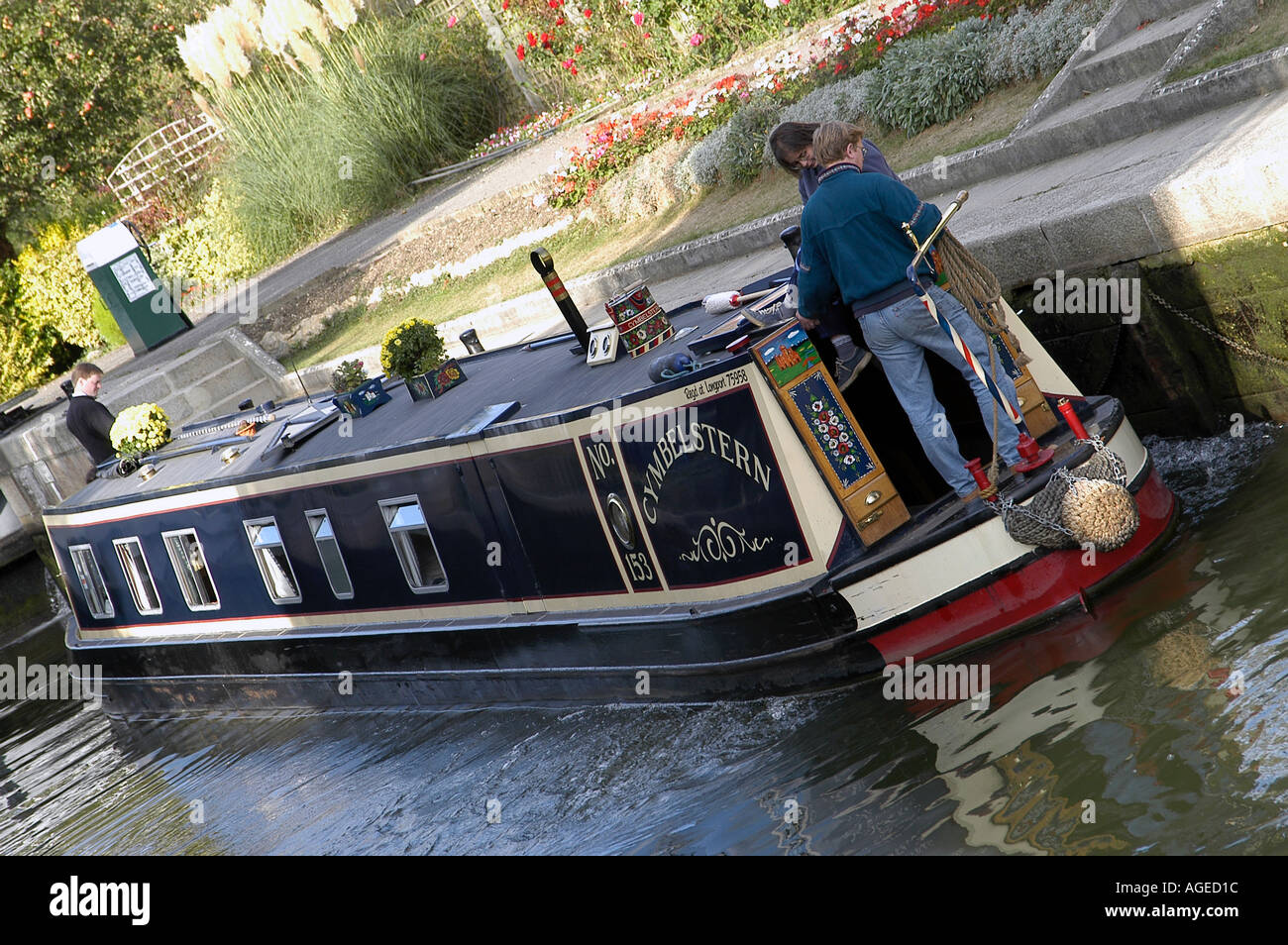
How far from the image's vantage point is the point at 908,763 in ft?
17.6

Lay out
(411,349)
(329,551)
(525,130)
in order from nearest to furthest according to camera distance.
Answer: (411,349) < (329,551) < (525,130)

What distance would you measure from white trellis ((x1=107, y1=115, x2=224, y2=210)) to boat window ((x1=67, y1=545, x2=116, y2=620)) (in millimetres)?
17812

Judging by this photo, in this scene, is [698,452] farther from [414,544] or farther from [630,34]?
[630,34]

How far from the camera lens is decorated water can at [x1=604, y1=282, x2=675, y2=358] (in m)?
6.92

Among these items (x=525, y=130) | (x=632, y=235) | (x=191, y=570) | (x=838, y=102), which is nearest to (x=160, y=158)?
(x=525, y=130)

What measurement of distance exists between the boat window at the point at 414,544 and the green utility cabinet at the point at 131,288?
13.6 m

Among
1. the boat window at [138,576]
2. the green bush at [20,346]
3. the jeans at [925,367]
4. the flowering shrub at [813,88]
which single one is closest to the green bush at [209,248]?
the green bush at [20,346]

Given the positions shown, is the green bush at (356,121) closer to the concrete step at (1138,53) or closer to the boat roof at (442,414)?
the boat roof at (442,414)

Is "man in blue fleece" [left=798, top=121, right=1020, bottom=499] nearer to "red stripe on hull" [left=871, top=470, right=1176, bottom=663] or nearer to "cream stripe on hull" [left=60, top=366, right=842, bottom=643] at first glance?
"red stripe on hull" [left=871, top=470, right=1176, bottom=663]

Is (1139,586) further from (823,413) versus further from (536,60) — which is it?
(536,60)

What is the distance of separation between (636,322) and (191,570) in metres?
4.45

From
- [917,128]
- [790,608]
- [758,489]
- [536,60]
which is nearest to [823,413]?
[758,489]

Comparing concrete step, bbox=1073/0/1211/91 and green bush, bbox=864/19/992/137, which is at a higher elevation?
green bush, bbox=864/19/992/137

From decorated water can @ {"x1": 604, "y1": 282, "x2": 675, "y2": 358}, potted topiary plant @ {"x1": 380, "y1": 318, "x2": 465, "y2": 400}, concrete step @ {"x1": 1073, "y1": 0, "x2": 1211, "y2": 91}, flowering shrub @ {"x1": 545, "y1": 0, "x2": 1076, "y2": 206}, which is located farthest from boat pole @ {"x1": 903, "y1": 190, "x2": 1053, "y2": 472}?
flowering shrub @ {"x1": 545, "y1": 0, "x2": 1076, "y2": 206}
